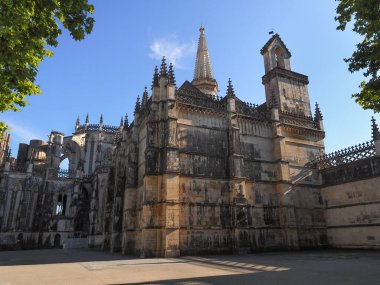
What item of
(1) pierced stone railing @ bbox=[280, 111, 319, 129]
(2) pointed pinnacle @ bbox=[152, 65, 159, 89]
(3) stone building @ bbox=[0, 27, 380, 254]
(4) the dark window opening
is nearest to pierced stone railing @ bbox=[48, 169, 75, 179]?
(4) the dark window opening

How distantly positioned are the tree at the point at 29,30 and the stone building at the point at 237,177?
1183 cm

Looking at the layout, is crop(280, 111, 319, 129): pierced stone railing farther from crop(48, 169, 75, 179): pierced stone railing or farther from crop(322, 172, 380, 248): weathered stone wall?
crop(48, 169, 75, 179): pierced stone railing

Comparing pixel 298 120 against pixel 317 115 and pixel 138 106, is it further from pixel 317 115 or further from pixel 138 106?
pixel 138 106

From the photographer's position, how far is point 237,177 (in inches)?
843

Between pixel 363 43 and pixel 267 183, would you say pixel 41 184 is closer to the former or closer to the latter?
pixel 267 183

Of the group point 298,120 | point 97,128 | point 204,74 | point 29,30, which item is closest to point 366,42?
point 29,30

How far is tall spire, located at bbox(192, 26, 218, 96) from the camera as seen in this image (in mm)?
37094

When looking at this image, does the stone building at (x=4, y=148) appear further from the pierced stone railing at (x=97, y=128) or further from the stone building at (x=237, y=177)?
the stone building at (x=237, y=177)

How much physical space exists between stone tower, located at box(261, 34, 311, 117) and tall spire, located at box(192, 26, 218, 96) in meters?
7.88

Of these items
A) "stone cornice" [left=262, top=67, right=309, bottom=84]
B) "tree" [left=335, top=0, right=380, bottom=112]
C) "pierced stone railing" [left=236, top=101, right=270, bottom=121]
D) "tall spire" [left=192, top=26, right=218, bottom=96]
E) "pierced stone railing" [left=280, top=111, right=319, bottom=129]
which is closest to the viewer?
"tree" [left=335, top=0, right=380, bottom=112]

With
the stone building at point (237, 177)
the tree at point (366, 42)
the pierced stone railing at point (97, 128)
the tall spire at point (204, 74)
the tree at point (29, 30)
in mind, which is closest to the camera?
the tree at point (29, 30)

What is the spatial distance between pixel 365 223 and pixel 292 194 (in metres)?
5.49

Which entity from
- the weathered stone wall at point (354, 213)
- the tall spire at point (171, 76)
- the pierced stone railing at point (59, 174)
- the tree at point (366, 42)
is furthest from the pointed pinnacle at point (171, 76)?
the pierced stone railing at point (59, 174)

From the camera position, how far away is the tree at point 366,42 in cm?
914
